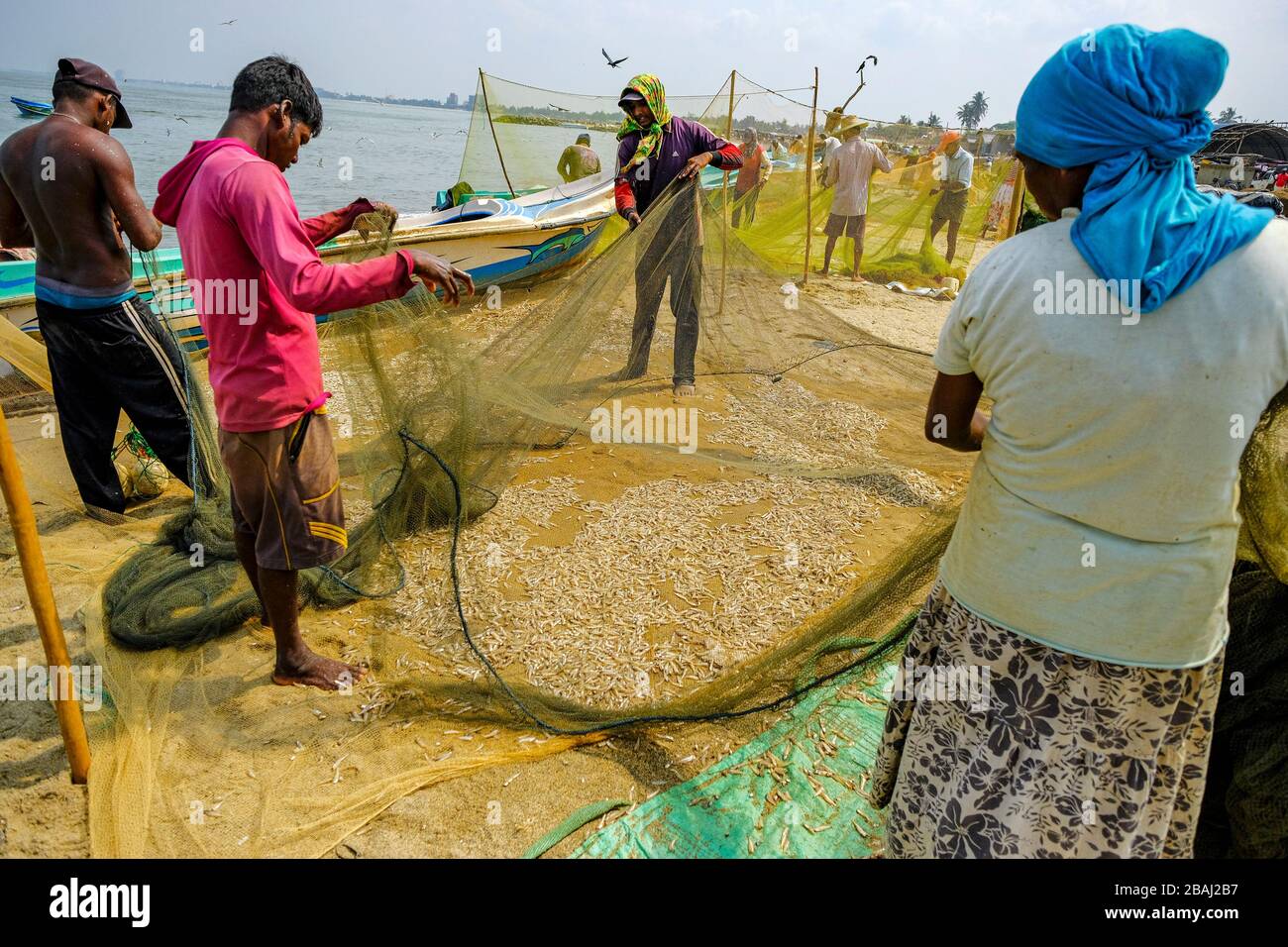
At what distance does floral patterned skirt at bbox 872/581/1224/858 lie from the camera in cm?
155

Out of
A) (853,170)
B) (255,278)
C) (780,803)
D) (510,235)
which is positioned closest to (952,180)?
(853,170)

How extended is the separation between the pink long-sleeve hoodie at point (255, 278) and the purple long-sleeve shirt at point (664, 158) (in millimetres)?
3507

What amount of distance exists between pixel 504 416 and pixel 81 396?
2.20 metres

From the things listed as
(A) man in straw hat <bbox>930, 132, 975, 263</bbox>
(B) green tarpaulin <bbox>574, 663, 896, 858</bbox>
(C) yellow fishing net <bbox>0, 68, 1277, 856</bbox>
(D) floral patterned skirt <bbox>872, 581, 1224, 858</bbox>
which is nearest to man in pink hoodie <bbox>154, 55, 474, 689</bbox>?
(C) yellow fishing net <bbox>0, 68, 1277, 856</bbox>

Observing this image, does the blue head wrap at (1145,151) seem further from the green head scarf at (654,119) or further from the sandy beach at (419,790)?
the green head scarf at (654,119)

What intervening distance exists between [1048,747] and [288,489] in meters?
2.38

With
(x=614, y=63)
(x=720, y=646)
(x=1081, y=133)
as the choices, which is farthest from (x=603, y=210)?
(x=1081, y=133)

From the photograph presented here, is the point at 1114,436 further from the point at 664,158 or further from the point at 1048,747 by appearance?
the point at 664,158

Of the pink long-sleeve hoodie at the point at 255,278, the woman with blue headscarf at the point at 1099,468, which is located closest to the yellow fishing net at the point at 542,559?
the woman with blue headscarf at the point at 1099,468

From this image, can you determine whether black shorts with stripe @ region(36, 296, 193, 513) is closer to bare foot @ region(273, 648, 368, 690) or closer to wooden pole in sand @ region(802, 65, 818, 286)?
bare foot @ region(273, 648, 368, 690)

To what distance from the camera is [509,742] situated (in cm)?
267

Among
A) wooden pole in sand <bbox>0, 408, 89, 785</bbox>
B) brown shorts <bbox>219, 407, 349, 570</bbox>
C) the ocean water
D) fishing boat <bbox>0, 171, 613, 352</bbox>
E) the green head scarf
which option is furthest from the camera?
the ocean water

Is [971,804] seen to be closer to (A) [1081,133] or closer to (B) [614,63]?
(A) [1081,133]

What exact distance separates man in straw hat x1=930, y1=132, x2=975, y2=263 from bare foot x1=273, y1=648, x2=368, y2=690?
10.1m
